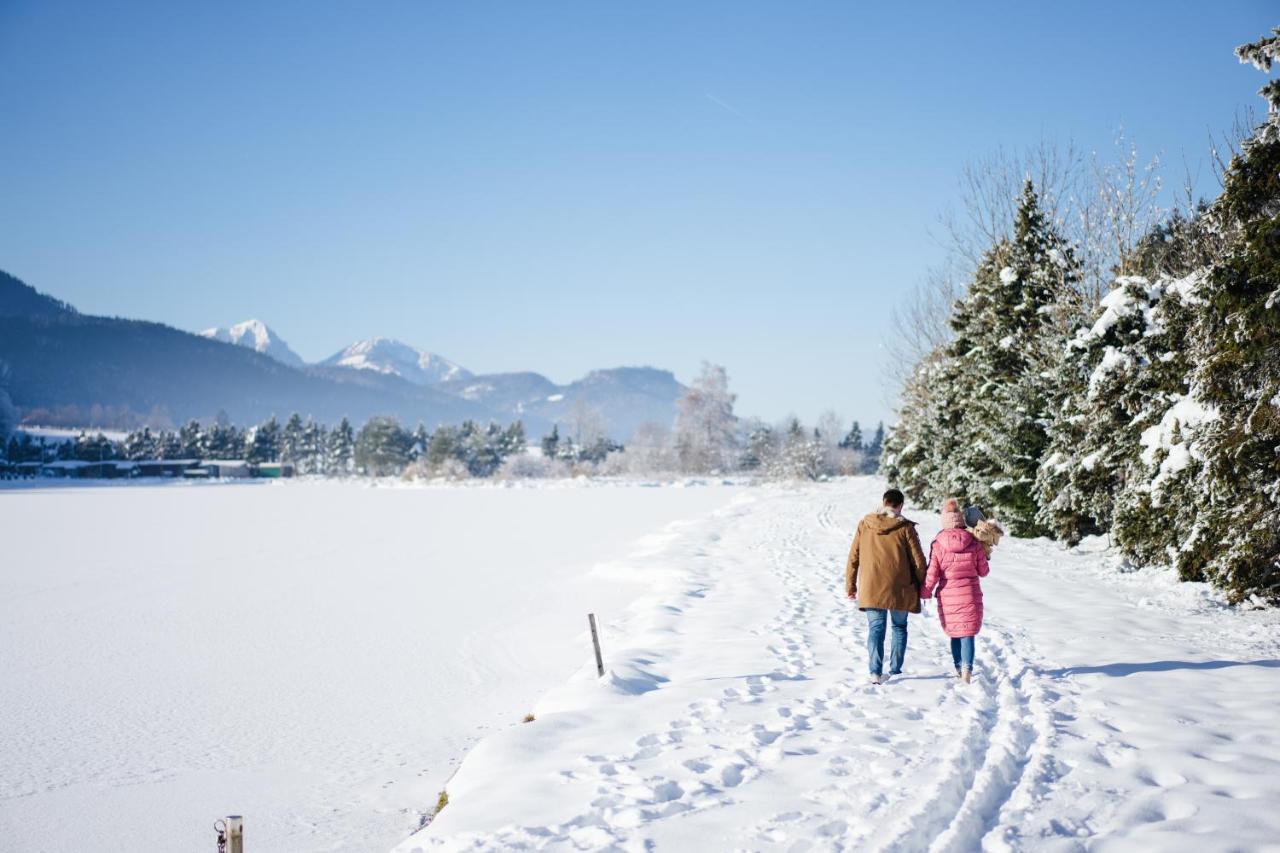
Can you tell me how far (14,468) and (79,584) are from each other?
105191 millimetres

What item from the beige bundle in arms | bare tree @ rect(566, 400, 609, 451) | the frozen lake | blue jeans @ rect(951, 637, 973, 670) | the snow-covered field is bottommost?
the frozen lake

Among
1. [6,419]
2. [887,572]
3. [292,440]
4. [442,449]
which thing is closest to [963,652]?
[887,572]

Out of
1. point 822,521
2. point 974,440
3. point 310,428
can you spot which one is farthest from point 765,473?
point 310,428

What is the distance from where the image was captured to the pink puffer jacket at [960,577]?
7.54 meters

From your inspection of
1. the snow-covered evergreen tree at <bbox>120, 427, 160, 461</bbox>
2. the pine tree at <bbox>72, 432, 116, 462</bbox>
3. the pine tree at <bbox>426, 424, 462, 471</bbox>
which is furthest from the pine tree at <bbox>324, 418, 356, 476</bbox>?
the pine tree at <bbox>72, 432, 116, 462</bbox>

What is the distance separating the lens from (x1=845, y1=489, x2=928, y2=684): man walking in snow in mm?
7625

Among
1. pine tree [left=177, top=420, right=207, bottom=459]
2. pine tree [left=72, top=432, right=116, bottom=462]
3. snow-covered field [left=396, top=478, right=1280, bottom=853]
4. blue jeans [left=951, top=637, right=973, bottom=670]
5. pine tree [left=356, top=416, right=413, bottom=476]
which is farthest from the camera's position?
pine tree [left=177, top=420, right=207, bottom=459]

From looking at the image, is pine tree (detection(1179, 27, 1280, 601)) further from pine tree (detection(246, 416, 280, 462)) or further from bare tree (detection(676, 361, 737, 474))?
pine tree (detection(246, 416, 280, 462))

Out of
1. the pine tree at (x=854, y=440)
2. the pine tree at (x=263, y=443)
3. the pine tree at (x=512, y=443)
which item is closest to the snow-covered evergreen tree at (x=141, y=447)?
the pine tree at (x=263, y=443)

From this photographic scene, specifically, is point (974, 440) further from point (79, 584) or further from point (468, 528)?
point (79, 584)

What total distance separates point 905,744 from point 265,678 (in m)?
8.41

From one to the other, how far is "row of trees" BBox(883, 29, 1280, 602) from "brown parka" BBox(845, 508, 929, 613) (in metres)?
5.11

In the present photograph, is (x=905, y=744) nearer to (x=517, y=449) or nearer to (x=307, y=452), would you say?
(x=517, y=449)

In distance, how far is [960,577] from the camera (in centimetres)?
760
